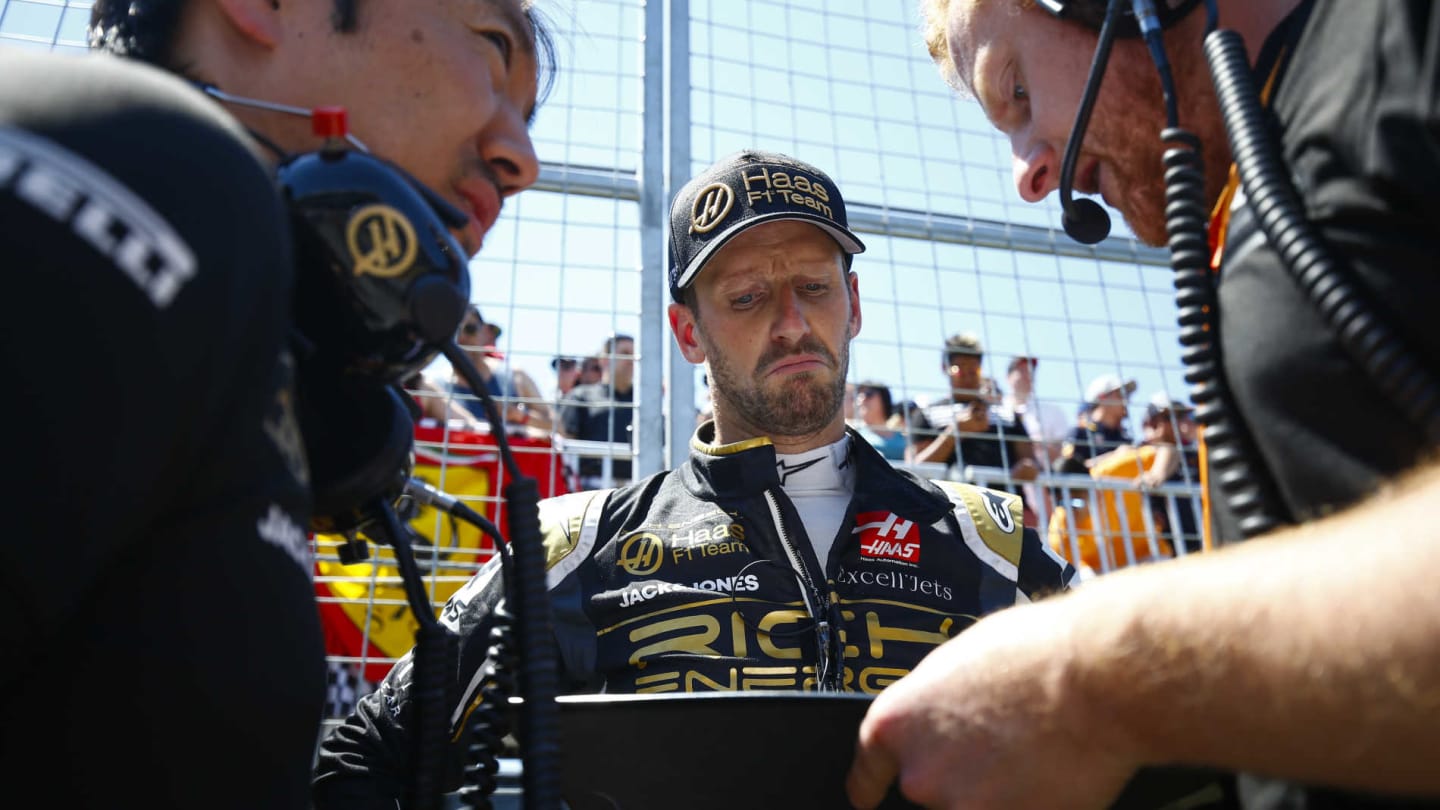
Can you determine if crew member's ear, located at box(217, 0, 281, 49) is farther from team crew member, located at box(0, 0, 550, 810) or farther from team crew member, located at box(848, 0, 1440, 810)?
team crew member, located at box(848, 0, 1440, 810)

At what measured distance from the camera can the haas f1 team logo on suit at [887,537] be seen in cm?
258

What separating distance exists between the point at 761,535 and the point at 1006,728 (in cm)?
170

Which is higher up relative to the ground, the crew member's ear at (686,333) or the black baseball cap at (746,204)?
the black baseball cap at (746,204)

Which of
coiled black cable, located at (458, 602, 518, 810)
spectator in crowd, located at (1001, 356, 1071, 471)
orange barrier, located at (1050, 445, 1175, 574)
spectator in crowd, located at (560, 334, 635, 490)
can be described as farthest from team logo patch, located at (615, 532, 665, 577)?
orange barrier, located at (1050, 445, 1175, 574)

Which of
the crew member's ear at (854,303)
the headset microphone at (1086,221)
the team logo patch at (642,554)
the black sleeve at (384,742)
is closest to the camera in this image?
the headset microphone at (1086,221)

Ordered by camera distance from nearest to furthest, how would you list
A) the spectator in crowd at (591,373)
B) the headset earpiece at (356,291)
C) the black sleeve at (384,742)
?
the headset earpiece at (356,291), the black sleeve at (384,742), the spectator in crowd at (591,373)

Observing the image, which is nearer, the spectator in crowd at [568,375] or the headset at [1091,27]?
the headset at [1091,27]

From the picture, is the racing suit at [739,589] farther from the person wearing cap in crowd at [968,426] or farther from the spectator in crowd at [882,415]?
the spectator in crowd at [882,415]

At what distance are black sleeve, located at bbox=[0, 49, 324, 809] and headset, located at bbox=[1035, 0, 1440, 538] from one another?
32.1 inches

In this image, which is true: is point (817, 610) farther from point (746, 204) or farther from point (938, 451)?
point (938, 451)

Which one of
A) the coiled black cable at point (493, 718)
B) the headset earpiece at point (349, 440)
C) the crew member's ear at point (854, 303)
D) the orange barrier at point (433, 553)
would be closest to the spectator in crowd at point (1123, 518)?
the crew member's ear at point (854, 303)

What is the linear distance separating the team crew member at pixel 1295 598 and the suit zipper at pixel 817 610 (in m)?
1.23

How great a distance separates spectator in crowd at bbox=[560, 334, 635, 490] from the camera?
339cm

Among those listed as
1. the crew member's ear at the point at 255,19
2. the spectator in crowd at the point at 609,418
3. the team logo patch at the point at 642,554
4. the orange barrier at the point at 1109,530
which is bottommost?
the team logo patch at the point at 642,554
